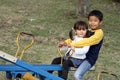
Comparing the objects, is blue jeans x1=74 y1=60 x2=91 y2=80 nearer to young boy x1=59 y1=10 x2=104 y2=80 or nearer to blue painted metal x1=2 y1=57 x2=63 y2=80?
young boy x1=59 y1=10 x2=104 y2=80

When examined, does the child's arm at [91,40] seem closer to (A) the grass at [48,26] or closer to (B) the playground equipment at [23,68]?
(B) the playground equipment at [23,68]

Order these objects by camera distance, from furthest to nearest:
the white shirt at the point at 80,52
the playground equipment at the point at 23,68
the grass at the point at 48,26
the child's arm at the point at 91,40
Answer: the grass at the point at 48,26
the white shirt at the point at 80,52
the child's arm at the point at 91,40
the playground equipment at the point at 23,68

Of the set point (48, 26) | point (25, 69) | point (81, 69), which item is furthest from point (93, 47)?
point (48, 26)

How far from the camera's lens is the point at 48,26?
9.20 metres

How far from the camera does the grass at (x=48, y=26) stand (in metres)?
6.76

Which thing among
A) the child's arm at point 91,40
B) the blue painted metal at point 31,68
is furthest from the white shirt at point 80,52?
the blue painted metal at point 31,68

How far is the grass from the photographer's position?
6757 mm

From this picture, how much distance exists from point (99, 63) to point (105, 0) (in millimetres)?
7854

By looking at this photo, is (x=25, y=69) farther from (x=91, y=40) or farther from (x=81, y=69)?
(x=91, y=40)

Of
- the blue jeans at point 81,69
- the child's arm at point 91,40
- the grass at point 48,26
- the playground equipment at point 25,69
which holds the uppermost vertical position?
the child's arm at point 91,40

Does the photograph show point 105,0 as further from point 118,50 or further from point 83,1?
point 118,50

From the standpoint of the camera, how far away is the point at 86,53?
168 inches

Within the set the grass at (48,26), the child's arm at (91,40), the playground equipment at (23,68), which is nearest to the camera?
the playground equipment at (23,68)

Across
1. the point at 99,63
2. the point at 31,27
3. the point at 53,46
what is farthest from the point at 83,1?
the point at 99,63
